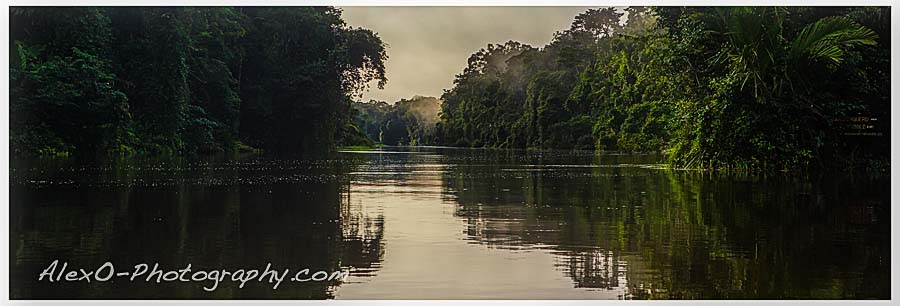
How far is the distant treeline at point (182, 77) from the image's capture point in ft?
97.2

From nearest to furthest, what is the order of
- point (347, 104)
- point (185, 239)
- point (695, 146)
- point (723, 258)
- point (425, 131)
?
point (723, 258) → point (185, 239) → point (695, 146) → point (347, 104) → point (425, 131)

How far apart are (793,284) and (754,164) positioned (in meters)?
14.1

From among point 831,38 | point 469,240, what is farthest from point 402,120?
point 469,240

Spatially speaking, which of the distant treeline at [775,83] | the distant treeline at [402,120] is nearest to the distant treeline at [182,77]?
the distant treeline at [775,83]

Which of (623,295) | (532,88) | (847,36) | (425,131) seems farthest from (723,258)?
(425,131)

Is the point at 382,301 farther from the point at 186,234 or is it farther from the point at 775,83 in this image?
the point at 775,83

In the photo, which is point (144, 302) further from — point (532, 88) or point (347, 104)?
point (532, 88)

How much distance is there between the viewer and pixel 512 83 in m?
77.9

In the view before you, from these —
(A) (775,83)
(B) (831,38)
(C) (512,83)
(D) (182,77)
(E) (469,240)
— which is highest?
(C) (512,83)

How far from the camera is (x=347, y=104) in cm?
5331

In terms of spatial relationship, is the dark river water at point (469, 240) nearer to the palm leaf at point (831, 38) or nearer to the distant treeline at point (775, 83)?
the palm leaf at point (831, 38)

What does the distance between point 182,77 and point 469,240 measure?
1230 inches

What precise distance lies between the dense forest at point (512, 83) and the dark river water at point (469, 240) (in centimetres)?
522
